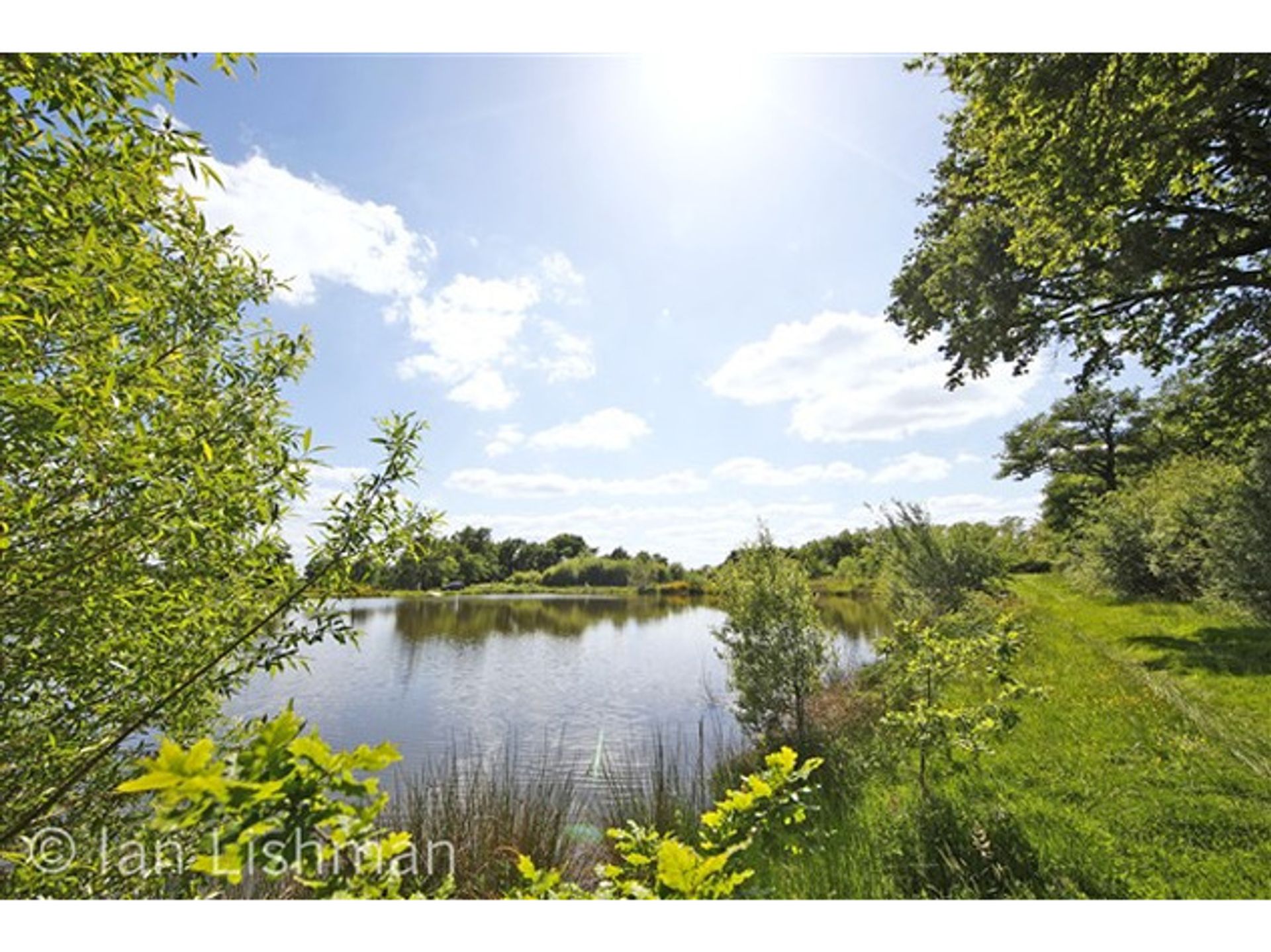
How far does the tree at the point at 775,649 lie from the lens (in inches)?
341

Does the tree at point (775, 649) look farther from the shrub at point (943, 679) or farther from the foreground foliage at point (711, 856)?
the foreground foliage at point (711, 856)

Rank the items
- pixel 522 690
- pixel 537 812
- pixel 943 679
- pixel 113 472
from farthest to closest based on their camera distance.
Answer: pixel 522 690 → pixel 537 812 → pixel 943 679 → pixel 113 472

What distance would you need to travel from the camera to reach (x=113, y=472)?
196 centimetres

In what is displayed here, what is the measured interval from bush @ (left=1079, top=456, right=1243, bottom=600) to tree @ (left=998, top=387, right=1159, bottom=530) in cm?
1393

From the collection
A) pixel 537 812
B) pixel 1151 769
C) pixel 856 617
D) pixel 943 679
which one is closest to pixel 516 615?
pixel 856 617

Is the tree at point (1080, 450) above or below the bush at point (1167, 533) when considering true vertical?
above

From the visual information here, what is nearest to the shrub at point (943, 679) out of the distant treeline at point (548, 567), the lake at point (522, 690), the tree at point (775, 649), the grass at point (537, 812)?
the grass at point (537, 812)

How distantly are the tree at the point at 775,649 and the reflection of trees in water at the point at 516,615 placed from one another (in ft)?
59.9

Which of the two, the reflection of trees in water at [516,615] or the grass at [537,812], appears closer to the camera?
the grass at [537,812]

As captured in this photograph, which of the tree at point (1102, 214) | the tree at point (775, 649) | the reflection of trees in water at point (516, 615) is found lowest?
the reflection of trees in water at point (516, 615)

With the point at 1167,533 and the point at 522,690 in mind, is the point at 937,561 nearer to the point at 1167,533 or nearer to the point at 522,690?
the point at 1167,533

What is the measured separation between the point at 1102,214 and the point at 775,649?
697cm

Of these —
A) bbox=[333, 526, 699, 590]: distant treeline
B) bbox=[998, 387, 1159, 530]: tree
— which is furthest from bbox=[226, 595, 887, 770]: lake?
bbox=[333, 526, 699, 590]: distant treeline
